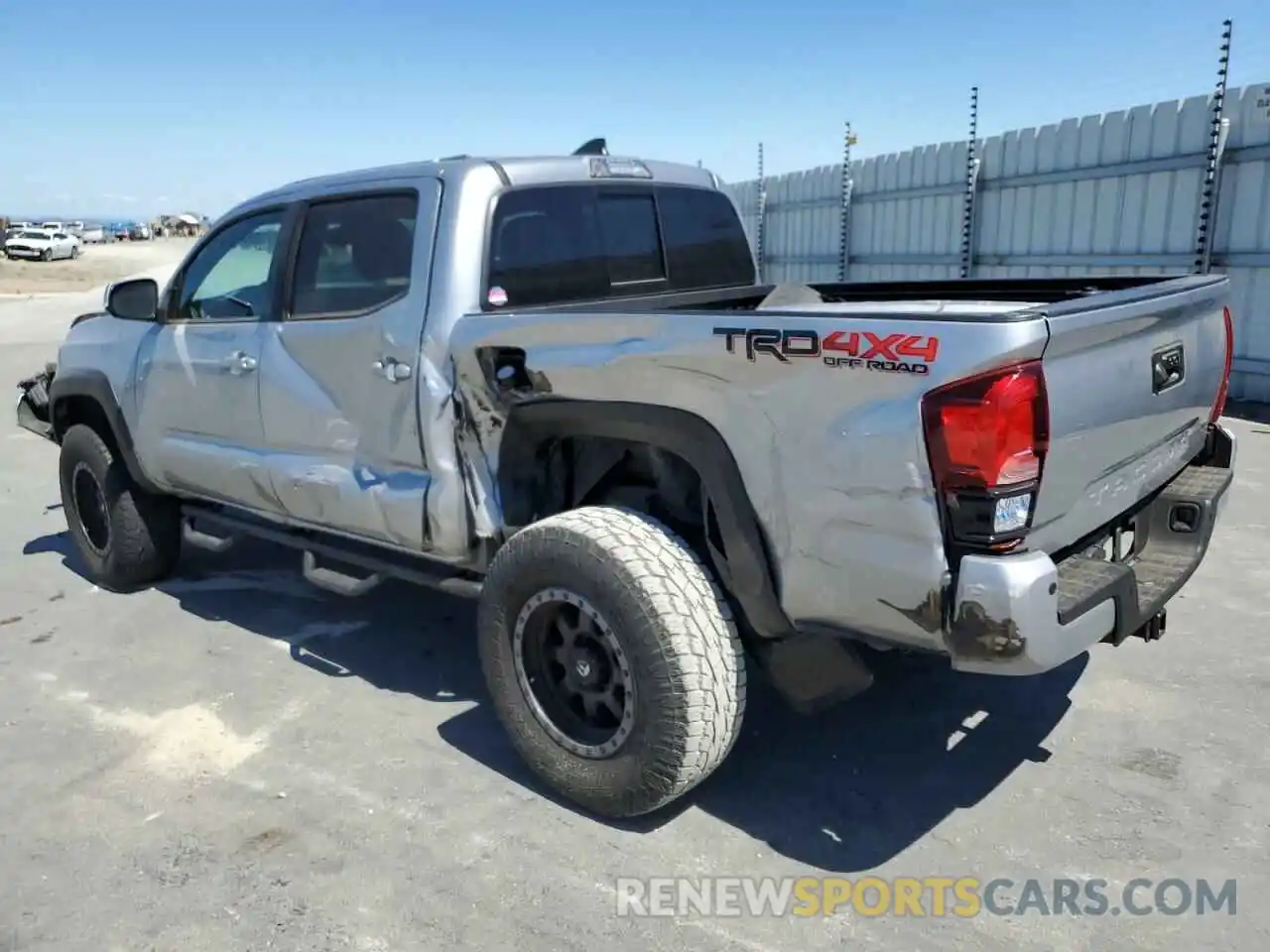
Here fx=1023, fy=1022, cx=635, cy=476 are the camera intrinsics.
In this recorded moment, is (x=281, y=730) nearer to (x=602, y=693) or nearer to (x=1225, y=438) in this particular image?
(x=602, y=693)

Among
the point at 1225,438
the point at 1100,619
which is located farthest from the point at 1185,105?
the point at 1100,619

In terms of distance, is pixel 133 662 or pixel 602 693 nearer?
pixel 602 693

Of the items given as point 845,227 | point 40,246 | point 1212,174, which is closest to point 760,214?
point 845,227

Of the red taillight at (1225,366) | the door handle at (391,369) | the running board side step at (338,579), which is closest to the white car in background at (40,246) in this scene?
the running board side step at (338,579)

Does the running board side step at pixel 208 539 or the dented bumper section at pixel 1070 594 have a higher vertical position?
the dented bumper section at pixel 1070 594

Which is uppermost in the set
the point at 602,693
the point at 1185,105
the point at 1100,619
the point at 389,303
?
the point at 1185,105

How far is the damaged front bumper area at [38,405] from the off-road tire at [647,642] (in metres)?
4.05

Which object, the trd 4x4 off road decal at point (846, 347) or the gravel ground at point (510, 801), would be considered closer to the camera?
the trd 4x4 off road decal at point (846, 347)

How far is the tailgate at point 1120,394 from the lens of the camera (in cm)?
241

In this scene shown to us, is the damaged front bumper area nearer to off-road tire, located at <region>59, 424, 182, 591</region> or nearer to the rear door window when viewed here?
off-road tire, located at <region>59, 424, 182, 591</region>

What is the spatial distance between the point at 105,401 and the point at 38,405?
1146mm

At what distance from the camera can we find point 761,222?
1681 centimetres

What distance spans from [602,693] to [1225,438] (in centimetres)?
234

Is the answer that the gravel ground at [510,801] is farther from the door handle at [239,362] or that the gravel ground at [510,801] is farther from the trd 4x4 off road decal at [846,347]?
the trd 4x4 off road decal at [846,347]
